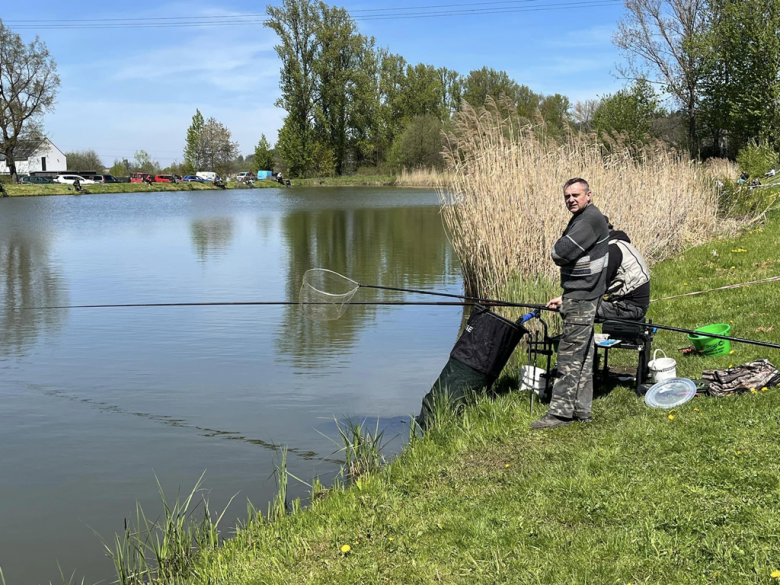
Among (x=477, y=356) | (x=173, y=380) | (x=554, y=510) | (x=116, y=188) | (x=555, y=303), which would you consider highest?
(x=116, y=188)

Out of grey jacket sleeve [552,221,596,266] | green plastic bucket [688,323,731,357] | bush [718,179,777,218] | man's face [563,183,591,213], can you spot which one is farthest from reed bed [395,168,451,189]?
grey jacket sleeve [552,221,596,266]

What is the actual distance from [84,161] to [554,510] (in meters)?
111

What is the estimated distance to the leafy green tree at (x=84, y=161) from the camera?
342ft

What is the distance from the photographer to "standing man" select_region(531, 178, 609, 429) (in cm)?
552

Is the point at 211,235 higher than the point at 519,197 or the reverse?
the reverse

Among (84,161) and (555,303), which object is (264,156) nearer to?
(84,161)

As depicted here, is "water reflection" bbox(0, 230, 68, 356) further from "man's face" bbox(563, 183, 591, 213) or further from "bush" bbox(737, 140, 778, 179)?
"bush" bbox(737, 140, 778, 179)

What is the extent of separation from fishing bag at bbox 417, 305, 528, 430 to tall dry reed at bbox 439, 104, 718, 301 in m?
3.22

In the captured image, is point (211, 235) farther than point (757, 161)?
Yes

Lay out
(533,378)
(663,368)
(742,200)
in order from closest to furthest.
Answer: (663,368)
(533,378)
(742,200)

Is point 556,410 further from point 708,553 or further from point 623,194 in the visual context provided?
point 623,194

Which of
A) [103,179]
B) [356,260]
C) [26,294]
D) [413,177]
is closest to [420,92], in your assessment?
[413,177]

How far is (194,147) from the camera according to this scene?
102 metres

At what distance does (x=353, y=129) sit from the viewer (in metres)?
85.4
